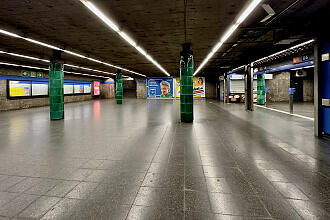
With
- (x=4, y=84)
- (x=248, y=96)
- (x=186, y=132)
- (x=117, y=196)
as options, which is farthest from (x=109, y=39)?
(x=4, y=84)

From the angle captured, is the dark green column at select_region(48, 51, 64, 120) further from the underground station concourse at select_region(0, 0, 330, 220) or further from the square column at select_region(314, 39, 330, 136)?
the square column at select_region(314, 39, 330, 136)

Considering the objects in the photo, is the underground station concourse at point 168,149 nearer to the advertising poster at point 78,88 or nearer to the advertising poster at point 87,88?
the advertising poster at point 78,88

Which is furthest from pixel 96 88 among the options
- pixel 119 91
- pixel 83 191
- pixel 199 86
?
pixel 83 191

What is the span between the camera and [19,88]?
1758 centimetres

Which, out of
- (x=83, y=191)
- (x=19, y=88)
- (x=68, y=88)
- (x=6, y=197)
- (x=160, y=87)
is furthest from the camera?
(x=160, y=87)

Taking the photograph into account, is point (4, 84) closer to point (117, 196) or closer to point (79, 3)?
point (79, 3)

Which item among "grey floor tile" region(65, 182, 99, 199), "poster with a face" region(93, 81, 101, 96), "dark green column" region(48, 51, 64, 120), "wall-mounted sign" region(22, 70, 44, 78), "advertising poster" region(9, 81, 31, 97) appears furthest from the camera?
"poster with a face" region(93, 81, 101, 96)

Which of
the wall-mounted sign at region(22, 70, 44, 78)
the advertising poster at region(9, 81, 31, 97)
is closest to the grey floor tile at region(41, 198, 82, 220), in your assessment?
the advertising poster at region(9, 81, 31, 97)

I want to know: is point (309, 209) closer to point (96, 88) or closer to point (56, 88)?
point (56, 88)

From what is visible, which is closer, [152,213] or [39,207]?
[152,213]

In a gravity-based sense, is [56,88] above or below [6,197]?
above

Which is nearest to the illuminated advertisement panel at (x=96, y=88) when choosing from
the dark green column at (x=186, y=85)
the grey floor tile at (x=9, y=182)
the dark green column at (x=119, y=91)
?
the dark green column at (x=119, y=91)

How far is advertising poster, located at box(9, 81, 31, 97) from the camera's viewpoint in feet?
54.8

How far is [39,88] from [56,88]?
11.5m
